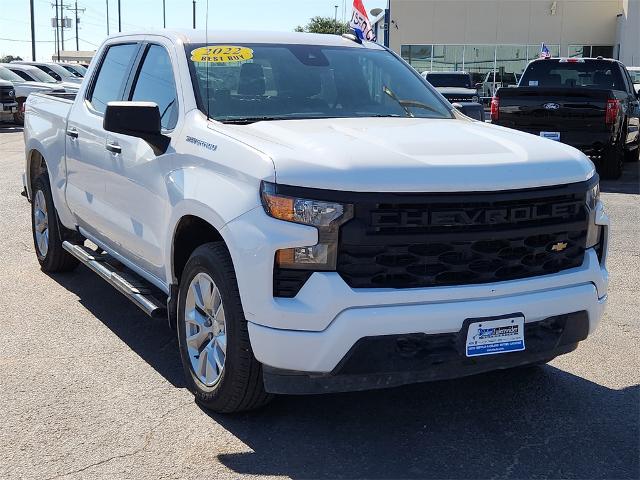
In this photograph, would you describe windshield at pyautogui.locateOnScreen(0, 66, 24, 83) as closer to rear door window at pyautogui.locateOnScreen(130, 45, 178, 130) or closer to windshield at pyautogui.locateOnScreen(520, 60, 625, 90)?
windshield at pyautogui.locateOnScreen(520, 60, 625, 90)

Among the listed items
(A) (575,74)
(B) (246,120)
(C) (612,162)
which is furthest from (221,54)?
(A) (575,74)

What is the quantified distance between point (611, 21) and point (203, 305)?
127 ft

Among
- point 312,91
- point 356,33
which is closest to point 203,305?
point 312,91

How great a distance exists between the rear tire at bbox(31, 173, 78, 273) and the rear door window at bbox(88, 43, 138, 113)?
115 cm

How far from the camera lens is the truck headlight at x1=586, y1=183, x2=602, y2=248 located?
4.11 meters

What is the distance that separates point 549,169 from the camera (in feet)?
12.8

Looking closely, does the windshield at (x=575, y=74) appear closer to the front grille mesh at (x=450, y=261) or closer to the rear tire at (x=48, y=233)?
the rear tire at (x=48, y=233)

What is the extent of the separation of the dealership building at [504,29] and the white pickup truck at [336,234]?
116ft

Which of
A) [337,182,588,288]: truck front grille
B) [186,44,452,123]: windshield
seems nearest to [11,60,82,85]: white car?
[186,44,452,123]: windshield

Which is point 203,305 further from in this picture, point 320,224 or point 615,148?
point 615,148

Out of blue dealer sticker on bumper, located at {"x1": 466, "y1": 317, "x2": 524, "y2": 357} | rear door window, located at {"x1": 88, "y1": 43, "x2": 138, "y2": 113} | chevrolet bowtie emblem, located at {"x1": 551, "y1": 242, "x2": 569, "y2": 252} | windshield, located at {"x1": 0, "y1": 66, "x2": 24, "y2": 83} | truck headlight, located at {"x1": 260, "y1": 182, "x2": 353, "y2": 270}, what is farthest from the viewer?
windshield, located at {"x1": 0, "y1": 66, "x2": 24, "y2": 83}

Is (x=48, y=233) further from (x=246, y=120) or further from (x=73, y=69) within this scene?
(x=73, y=69)

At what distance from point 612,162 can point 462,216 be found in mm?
11008

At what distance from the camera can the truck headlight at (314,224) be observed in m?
3.56
